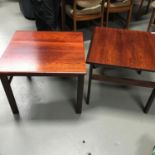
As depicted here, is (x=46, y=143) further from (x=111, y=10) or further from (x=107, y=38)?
(x=111, y=10)

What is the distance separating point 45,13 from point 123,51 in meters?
1.14

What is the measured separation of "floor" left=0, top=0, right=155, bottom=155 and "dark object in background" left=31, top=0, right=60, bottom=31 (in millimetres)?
711

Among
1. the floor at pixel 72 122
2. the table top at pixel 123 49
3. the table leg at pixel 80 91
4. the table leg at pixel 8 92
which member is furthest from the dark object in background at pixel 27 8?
the table leg at pixel 80 91

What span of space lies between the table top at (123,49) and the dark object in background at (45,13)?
71cm

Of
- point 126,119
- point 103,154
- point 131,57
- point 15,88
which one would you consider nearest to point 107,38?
point 131,57

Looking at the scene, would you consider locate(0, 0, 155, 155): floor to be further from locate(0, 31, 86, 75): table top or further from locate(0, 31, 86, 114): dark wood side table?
locate(0, 31, 86, 75): table top

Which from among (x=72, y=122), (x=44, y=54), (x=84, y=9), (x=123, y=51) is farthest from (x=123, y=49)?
(x=84, y=9)

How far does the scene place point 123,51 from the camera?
1.38 metres

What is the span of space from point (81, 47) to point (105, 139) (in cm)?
82

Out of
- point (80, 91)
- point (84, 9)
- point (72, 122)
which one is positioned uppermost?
point (84, 9)

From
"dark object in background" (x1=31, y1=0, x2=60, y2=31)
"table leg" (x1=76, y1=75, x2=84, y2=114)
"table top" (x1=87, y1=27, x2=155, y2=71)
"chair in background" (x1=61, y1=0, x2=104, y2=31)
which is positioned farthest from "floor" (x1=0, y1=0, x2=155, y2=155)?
"chair in background" (x1=61, y1=0, x2=104, y2=31)

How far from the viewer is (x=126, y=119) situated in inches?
59.4

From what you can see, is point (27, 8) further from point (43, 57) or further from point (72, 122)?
point (72, 122)

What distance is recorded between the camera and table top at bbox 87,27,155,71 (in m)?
1.25
